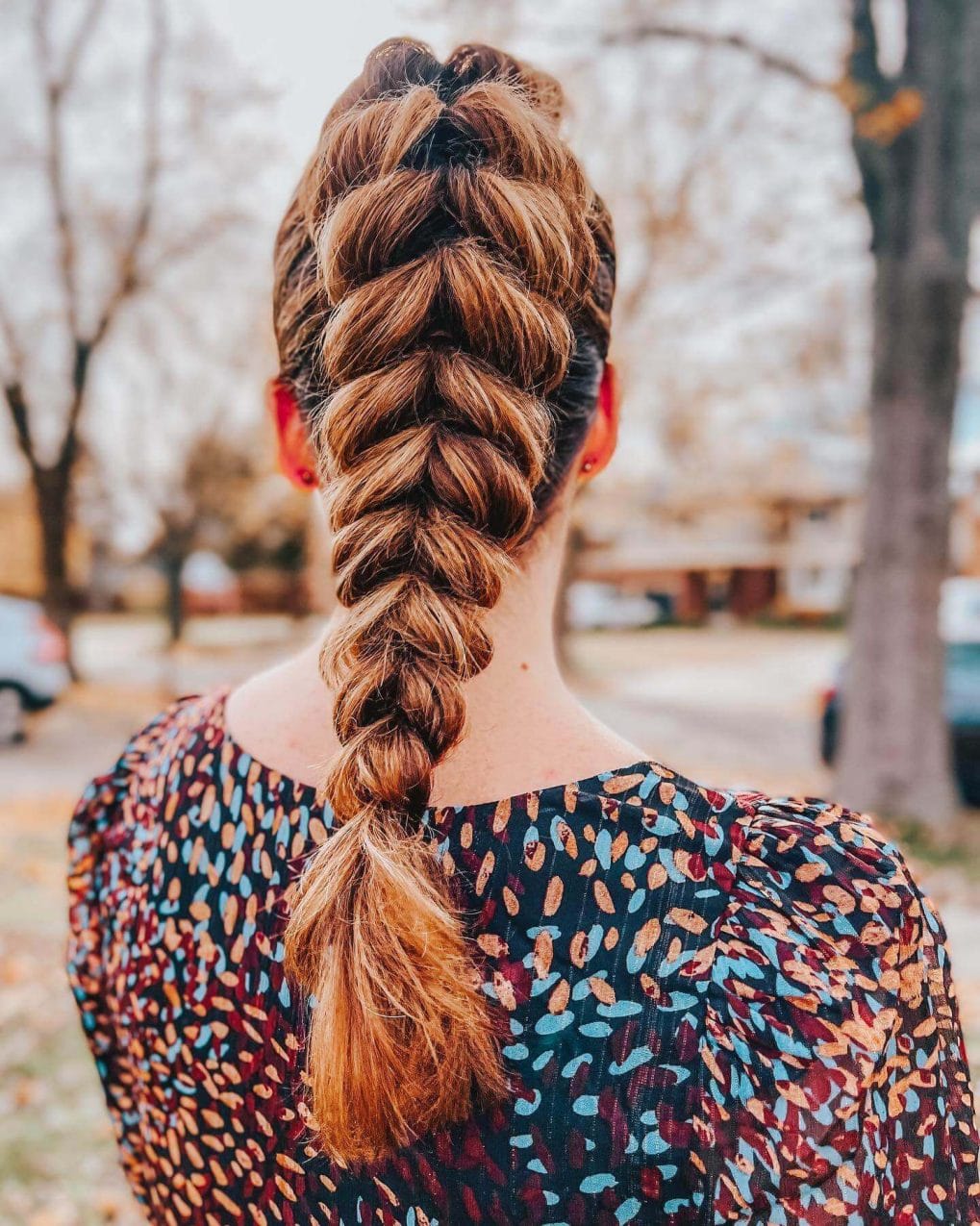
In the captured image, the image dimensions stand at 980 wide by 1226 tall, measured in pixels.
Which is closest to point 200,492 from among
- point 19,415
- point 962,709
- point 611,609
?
point 19,415

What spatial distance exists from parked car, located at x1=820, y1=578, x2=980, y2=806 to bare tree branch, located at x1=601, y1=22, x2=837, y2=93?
12.7ft

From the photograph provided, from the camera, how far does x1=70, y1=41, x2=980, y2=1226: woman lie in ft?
2.83

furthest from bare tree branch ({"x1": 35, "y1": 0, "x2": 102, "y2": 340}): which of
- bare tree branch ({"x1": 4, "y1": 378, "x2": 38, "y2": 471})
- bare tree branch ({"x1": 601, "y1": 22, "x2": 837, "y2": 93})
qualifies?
bare tree branch ({"x1": 601, "y1": 22, "x2": 837, "y2": 93})

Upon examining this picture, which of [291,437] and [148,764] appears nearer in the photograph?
[291,437]

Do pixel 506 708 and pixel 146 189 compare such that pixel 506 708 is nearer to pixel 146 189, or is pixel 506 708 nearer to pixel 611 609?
pixel 146 189

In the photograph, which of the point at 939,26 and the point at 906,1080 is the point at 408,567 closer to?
the point at 906,1080

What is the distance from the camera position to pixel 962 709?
8.10 meters

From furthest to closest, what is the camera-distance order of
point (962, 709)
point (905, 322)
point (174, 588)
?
point (174, 588), point (962, 709), point (905, 322)

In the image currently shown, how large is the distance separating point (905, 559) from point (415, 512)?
6270mm

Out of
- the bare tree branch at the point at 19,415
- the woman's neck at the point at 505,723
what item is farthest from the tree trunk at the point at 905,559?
the bare tree branch at the point at 19,415

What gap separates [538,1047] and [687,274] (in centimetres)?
1242

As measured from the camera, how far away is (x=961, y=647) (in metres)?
8.77

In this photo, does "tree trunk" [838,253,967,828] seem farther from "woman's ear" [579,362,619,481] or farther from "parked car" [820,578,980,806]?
"woman's ear" [579,362,619,481]

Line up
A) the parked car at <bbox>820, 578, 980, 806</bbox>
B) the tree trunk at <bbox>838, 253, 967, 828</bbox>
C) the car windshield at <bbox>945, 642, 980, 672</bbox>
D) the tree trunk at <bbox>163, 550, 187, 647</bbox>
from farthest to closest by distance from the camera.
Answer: the tree trunk at <bbox>163, 550, 187, 647</bbox> < the car windshield at <bbox>945, 642, 980, 672</bbox> < the parked car at <bbox>820, 578, 980, 806</bbox> < the tree trunk at <bbox>838, 253, 967, 828</bbox>
